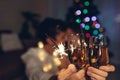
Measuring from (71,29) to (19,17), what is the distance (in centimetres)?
21

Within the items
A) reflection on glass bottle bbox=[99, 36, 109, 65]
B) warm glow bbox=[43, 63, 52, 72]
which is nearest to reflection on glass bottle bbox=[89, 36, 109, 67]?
reflection on glass bottle bbox=[99, 36, 109, 65]

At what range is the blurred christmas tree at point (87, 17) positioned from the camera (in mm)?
470

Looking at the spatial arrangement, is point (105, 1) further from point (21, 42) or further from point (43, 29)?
point (21, 42)

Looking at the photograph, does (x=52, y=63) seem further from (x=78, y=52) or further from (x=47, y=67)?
(x=78, y=52)

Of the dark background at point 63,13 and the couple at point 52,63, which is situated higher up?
the dark background at point 63,13

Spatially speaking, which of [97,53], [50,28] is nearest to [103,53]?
[97,53]

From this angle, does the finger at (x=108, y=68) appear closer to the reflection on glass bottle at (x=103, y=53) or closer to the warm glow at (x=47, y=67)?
the reflection on glass bottle at (x=103, y=53)

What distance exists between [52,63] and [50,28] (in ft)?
0.32

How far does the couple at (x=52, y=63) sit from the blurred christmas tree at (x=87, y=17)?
3 centimetres

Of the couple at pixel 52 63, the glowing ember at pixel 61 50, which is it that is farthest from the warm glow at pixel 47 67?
the glowing ember at pixel 61 50

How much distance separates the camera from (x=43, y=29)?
59 centimetres

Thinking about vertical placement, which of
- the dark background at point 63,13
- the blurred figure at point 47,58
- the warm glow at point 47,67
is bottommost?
the warm glow at point 47,67

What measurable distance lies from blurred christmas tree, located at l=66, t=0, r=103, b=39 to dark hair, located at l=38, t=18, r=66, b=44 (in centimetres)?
5

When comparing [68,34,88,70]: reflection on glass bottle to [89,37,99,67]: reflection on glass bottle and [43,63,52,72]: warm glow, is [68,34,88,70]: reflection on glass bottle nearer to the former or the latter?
[89,37,99,67]: reflection on glass bottle
